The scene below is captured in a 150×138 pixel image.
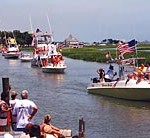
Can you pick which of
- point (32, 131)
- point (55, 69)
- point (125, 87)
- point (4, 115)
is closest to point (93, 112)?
point (125, 87)

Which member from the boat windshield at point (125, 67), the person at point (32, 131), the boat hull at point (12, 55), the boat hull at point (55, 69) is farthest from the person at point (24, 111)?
the boat hull at point (12, 55)

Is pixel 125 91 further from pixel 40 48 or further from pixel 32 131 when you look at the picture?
pixel 40 48

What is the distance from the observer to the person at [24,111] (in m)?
15.4

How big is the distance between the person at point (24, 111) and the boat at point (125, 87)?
16.0 m

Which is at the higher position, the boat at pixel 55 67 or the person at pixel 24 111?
the person at pixel 24 111

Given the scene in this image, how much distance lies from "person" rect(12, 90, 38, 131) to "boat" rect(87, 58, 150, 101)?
52.4ft

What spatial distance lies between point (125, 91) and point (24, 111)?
1743cm

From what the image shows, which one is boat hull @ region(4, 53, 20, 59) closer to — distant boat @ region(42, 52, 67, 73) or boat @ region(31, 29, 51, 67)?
boat @ region(31, 29, 51, 67)

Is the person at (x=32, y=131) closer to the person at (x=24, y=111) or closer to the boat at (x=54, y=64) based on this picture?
the person at (x=24, y=111)

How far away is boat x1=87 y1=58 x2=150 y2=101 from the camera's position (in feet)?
102

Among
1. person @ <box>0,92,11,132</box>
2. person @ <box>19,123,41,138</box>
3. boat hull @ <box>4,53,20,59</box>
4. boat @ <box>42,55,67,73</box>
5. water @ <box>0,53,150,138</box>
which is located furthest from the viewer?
boat hull @ <box>4,53,20,59</box>

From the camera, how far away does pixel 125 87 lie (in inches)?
1262

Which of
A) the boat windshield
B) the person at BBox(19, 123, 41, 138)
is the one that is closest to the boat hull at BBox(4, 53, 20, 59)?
the boat windshield

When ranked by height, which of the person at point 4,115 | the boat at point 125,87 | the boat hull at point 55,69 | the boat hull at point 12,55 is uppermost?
the person at point 4,115
